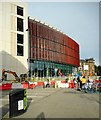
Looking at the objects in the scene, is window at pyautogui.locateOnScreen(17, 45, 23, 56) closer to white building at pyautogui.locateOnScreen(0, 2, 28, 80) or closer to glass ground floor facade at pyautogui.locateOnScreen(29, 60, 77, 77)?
white building at pyautogui.locateOnScreen(0, 2, 28, 80)

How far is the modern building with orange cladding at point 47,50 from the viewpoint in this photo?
2798 inches

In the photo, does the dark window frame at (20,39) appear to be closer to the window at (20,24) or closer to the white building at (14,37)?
the white building at (14,37)

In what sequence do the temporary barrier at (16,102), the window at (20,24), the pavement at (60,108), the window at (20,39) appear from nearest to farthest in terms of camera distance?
the temporary barrier at (16,102)
the pavement at (60,108)
the window at (20,39)
the window at (20,24)

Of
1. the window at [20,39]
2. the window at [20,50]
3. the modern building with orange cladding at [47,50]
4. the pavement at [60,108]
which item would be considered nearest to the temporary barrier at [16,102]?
the pavement at [60,108]

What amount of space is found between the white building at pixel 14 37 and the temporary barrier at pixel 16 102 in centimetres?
4575

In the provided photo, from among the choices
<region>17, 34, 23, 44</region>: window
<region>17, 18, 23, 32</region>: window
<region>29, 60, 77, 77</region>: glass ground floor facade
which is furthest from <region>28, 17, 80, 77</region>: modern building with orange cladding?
<region>17, 34, 23, 44</region>: window

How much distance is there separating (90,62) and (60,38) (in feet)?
301

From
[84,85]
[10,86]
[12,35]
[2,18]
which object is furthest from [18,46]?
[84,85]

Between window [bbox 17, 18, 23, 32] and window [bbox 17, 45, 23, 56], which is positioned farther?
window [bbox 17, 18, 23, 32]

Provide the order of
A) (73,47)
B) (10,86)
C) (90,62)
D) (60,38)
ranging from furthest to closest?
(90,62)
(73,47)
(60,38)
(10,86)

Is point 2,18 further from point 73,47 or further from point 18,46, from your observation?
point 73,47

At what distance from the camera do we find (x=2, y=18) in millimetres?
59062

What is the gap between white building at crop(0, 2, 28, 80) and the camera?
58.4 metres

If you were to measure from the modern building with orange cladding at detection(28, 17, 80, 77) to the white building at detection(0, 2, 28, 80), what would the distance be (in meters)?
5.22
